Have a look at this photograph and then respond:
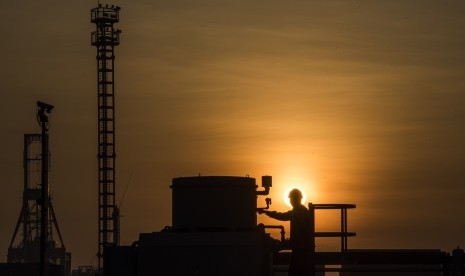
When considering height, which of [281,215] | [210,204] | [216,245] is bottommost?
[216,245]

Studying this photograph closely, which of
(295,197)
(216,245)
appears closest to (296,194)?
(295,197)

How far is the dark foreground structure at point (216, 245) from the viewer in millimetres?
43719

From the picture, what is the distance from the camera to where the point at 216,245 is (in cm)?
4391

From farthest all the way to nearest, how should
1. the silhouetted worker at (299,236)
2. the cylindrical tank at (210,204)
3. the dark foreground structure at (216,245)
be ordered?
the cylindrical tank at (210,204)
the dark foreground structure at (216,245)
the silhouetted worker at (299,236)

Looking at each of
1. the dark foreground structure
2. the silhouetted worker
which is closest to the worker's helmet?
the silhouetted worker

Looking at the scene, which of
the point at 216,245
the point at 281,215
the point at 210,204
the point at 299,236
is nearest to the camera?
the point at 299,236

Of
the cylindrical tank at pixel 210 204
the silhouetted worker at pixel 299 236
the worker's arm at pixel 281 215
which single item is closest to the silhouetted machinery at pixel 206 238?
the cylindrical tank at pixel 210 204

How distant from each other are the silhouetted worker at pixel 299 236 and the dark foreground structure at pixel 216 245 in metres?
15.1

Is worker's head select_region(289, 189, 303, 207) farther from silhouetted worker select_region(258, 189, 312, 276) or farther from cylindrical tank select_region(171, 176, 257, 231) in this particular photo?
cylindrical tank select_region(171, 176, 257, 231)

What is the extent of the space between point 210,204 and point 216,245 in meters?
1.77

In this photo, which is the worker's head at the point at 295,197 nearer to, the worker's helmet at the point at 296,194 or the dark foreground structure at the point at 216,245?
the worker's helmet at the point at 296,194

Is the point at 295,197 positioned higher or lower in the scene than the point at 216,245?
higher

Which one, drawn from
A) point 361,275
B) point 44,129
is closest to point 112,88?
point 361,275

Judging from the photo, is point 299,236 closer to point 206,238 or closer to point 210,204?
point 206,238
